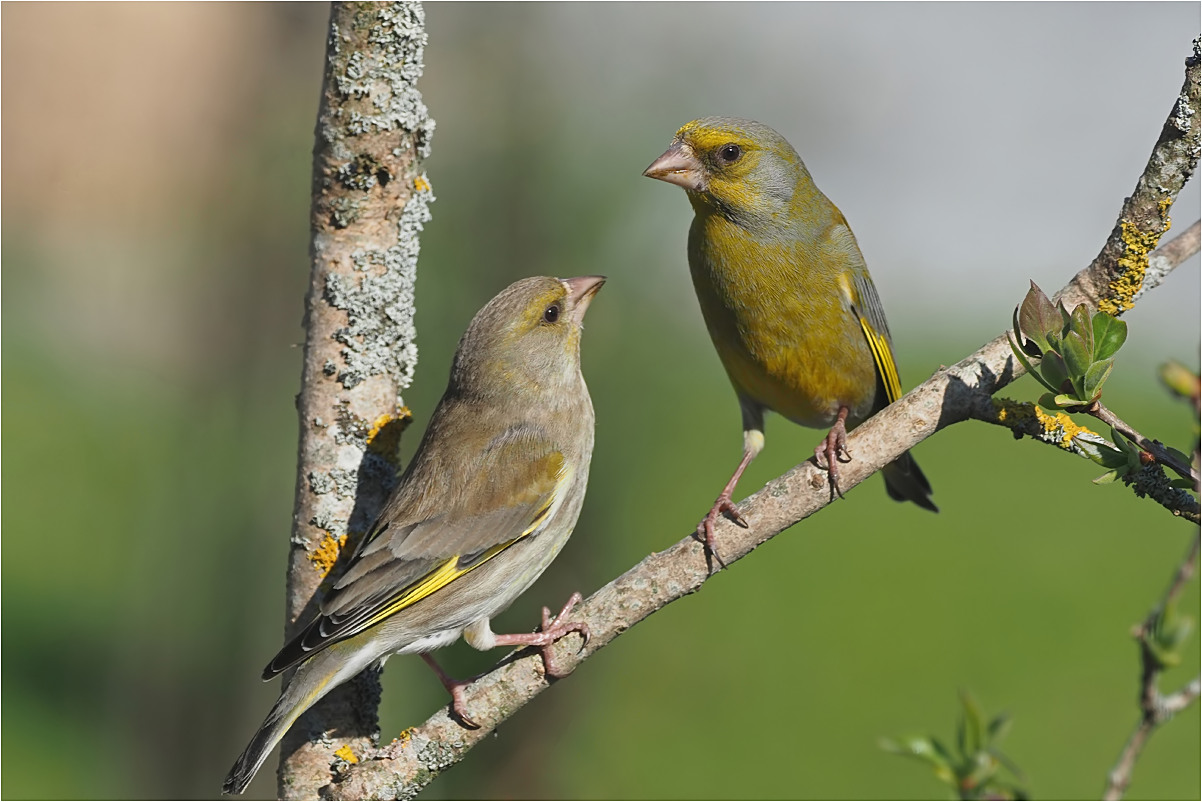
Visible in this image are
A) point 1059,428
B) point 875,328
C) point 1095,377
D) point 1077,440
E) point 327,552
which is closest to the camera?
point 1095,377

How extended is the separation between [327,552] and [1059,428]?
193 cm

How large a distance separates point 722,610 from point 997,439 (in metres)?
3.74

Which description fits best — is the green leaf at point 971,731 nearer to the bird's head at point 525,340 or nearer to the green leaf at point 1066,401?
the green leaf at point 1066,401

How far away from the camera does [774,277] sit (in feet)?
12.5

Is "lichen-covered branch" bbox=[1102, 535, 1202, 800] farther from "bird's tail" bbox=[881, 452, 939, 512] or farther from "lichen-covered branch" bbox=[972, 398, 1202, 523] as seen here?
"bird's tail" bbox=[881, 452, 939, 512]

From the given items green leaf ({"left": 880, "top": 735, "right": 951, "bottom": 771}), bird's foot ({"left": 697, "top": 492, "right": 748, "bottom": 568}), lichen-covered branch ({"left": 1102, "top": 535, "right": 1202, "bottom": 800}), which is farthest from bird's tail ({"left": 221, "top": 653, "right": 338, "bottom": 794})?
lichen-covered branch ({"left": 1102, "top": 535, "right": 1202, "bottom": 800})

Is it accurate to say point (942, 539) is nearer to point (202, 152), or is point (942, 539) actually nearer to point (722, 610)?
point (722, 610)

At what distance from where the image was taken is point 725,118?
391 cm

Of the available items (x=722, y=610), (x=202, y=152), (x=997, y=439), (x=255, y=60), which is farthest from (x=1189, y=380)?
(x=997, y=439)

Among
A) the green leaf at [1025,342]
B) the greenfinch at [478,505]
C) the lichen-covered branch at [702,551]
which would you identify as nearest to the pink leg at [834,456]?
the lichen-covered branch at [702,551]

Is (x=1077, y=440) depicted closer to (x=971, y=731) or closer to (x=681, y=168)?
(x=971, y=731)

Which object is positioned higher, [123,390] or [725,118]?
[725,118]

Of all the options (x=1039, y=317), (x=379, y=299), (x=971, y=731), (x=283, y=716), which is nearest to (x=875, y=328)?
(x=1039, y=317)

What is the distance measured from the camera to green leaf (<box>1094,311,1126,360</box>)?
2.11 meters
